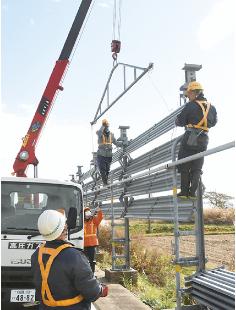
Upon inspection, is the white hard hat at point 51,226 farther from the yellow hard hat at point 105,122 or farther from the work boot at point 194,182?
the yellow hard hat at point 105,122

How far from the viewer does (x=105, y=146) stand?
488 inches

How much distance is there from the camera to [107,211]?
13344mm

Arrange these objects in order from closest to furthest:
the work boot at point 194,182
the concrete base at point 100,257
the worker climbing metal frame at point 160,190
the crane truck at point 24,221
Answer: the worker climbing metal frame at point 160,190 → the work boot at point 194,182 → the crane truck at point 24,221 → the concrete base at point 100,257

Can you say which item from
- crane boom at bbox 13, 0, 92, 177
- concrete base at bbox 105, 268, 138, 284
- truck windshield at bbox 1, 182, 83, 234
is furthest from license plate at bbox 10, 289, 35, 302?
crane boom at bbox 13, 0, 92, 177

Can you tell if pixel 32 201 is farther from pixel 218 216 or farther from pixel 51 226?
pixel 218 216

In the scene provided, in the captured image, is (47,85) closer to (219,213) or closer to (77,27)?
(77,27)

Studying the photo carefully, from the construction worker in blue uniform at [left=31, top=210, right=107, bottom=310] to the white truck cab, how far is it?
2890 millimetres

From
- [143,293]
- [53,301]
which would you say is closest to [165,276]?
[143,293]

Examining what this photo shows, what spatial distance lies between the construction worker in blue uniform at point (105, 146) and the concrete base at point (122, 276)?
3.66 metres

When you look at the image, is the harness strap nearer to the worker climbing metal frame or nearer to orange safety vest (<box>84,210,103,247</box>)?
the worker climbing metal frame

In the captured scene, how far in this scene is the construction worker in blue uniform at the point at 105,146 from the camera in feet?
39.9

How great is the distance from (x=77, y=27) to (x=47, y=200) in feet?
25.0

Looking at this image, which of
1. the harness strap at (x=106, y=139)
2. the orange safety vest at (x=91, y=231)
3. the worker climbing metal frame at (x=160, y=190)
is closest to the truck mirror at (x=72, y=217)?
the worker climbing metal frame at (x=160, y=190)

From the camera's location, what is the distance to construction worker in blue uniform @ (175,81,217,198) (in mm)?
5629
